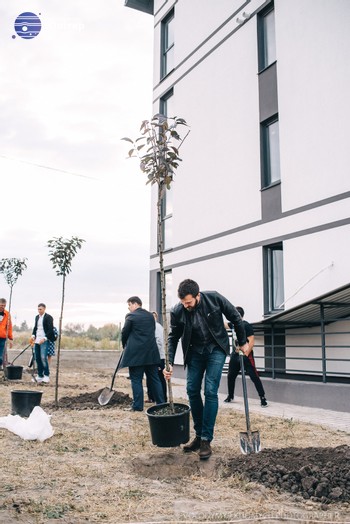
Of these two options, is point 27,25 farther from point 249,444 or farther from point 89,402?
point 249,444

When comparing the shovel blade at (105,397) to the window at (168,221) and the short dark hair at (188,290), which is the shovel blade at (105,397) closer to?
the short dark hair at (188,290)

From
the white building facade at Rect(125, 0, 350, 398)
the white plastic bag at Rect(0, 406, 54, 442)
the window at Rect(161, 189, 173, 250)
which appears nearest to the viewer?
the white plastic bag at Rect(0, 406, 54, 442)

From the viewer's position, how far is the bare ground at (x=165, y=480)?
3396 millimetres

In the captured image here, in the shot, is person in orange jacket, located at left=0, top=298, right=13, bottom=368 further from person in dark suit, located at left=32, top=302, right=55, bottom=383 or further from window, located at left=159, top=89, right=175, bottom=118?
window, located at left=159, top=89, right=175, bottom=118

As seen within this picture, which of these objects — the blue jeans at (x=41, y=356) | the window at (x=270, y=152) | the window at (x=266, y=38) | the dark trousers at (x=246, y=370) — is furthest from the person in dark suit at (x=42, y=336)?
the window at (x=266, y=38)

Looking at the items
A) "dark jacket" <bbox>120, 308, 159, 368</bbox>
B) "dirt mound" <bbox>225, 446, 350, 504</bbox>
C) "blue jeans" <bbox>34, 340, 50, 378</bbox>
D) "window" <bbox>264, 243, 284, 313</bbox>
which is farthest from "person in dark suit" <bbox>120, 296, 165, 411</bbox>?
"window" <bbox>264, 243, 284, 313</bbox>

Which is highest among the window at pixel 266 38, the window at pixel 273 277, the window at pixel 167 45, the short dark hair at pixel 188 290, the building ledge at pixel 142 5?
the building ledge at pixel 142 5

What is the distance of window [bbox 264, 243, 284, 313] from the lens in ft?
38.0

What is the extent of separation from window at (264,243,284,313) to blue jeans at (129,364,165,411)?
14.5 feet

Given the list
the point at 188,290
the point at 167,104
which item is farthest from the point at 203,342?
the point at 167,104

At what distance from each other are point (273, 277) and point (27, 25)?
7.75 metres

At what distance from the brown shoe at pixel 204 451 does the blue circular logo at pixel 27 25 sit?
914 centimetres

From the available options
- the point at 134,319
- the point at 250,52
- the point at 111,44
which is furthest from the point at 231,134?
the point at 134,319

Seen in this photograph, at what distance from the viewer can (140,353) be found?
7.74m
